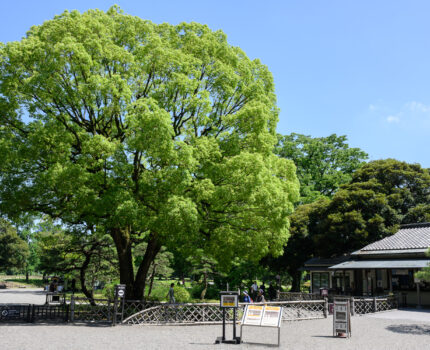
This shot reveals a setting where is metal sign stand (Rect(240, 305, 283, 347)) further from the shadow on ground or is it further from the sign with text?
the shadow on ground

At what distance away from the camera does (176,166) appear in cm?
1670

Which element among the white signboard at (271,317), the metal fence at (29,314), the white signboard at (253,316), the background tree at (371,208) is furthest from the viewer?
the background tree at (371,208)

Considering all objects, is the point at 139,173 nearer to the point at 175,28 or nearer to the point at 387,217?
the point at 175,28

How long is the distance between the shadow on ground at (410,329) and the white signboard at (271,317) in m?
6.08

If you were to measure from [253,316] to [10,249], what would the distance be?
60.1 m

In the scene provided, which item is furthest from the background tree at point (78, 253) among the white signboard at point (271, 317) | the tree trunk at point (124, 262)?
the white signboard at point (271, 317)

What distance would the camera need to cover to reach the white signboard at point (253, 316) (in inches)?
503

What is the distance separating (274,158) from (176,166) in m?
6.23

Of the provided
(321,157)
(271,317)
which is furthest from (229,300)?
(321,157)

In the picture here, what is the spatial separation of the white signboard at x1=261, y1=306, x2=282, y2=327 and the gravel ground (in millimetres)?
618

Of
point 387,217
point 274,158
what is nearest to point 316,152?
point 387,217

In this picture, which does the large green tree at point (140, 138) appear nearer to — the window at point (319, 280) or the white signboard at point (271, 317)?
the white signboard at point (271, 317)

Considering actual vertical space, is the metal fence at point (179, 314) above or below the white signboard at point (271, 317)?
below

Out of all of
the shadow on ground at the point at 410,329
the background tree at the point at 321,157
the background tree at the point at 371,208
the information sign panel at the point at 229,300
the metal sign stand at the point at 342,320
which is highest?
the background tree at the point at 321,157
